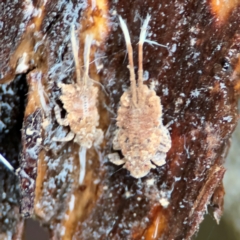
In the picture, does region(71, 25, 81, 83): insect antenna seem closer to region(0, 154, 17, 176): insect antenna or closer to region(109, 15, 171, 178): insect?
region(109, 15, 171, 178): insect

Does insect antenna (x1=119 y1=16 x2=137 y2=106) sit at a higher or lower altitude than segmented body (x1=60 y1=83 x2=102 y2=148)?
higher

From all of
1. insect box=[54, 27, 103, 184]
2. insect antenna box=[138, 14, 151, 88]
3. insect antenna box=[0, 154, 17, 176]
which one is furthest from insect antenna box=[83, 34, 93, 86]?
insect antenna box=[0, 154, 17, 176]

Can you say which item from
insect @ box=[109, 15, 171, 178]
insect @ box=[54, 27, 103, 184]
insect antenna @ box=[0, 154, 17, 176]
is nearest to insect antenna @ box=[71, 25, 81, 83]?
insect @ box=[54, 27, 103, 184]

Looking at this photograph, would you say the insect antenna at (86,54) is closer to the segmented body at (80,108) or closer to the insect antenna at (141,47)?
the segmented body at (80,108)

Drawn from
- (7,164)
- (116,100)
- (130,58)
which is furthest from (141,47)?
(7,164)

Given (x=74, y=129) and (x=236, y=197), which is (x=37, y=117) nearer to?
(x=74, y=129)

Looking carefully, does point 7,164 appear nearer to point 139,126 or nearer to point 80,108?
point 80,108

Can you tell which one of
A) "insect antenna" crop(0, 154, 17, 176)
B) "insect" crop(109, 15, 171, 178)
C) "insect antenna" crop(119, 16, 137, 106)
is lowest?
"insect antenna" crop(0, 154, 17, 176)
